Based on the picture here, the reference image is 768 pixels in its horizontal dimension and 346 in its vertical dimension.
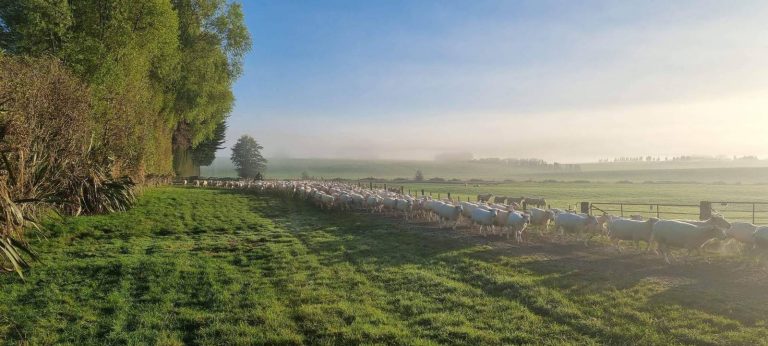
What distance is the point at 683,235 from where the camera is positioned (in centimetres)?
1315

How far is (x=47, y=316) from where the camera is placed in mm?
8789

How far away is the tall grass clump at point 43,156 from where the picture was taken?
26.7ft

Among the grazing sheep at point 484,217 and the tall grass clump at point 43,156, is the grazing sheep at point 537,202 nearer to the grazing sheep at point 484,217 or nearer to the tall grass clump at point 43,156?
the grazing sheep at point 484,217

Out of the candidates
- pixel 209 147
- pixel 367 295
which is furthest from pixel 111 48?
pixel 209 147

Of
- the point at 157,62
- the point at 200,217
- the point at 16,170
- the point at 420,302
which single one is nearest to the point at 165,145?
the point at 157,62

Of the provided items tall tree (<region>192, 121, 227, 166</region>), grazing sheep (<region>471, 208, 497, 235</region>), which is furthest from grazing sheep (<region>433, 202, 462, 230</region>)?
tall tree (<region>192, 121, 227, 166</region>)

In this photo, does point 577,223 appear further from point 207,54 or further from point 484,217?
point 207,54

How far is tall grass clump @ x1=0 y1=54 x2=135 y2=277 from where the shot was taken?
8133 mm

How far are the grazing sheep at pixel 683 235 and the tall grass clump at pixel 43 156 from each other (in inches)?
586

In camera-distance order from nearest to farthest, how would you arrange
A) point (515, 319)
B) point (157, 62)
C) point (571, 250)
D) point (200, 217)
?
point (515, 319)
point (571, 250)
point (200, 217)
point (157, 62)

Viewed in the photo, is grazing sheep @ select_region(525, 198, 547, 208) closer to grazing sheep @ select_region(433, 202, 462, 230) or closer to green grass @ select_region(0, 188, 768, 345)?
grazing sheep @ select_region(433, 202, 462, 230)

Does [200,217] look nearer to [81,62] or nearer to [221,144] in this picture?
[81,62]

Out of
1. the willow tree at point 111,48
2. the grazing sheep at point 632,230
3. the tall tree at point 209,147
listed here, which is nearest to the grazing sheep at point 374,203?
the willow tree at point 111,48

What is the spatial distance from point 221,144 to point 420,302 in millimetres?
65692
